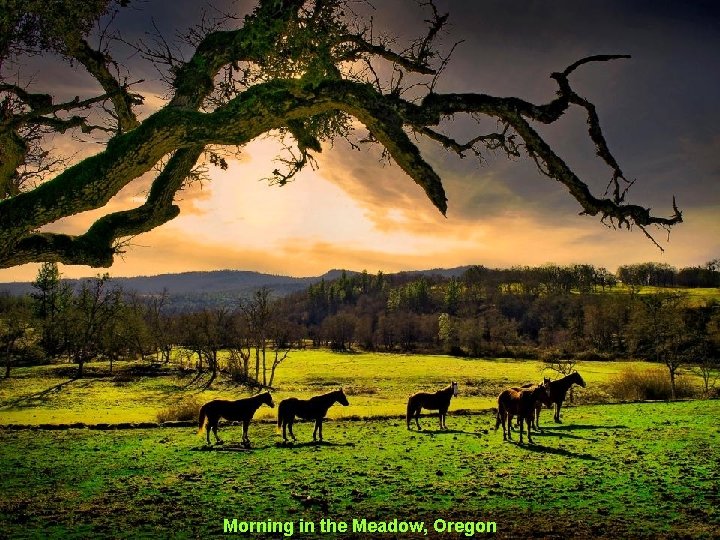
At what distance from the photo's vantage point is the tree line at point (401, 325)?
5434cm

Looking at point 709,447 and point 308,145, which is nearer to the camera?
point 308,145

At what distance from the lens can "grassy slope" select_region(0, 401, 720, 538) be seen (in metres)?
6.73

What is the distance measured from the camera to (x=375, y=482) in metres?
8.85

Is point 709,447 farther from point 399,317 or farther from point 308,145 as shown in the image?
point 399,317

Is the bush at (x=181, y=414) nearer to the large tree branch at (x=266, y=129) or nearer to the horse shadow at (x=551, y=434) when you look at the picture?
the horse shadow at (x=551, y=434)

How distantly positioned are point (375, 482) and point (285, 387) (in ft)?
140

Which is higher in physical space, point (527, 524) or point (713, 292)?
point (713, 292)

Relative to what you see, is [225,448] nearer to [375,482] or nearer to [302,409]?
[302,409]

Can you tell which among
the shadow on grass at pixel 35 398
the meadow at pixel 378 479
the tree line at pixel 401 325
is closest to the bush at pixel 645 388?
the tree line at pixel 401 325

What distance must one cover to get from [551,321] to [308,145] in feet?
420

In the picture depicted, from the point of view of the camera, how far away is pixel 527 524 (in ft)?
21.8

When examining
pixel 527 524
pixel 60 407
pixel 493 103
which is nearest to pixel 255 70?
pixel 493 103

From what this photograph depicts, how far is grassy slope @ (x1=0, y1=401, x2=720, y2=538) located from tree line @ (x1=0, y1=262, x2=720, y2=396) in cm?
2921

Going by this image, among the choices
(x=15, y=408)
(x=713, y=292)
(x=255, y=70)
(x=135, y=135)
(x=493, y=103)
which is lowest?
(x=15, y=408)
